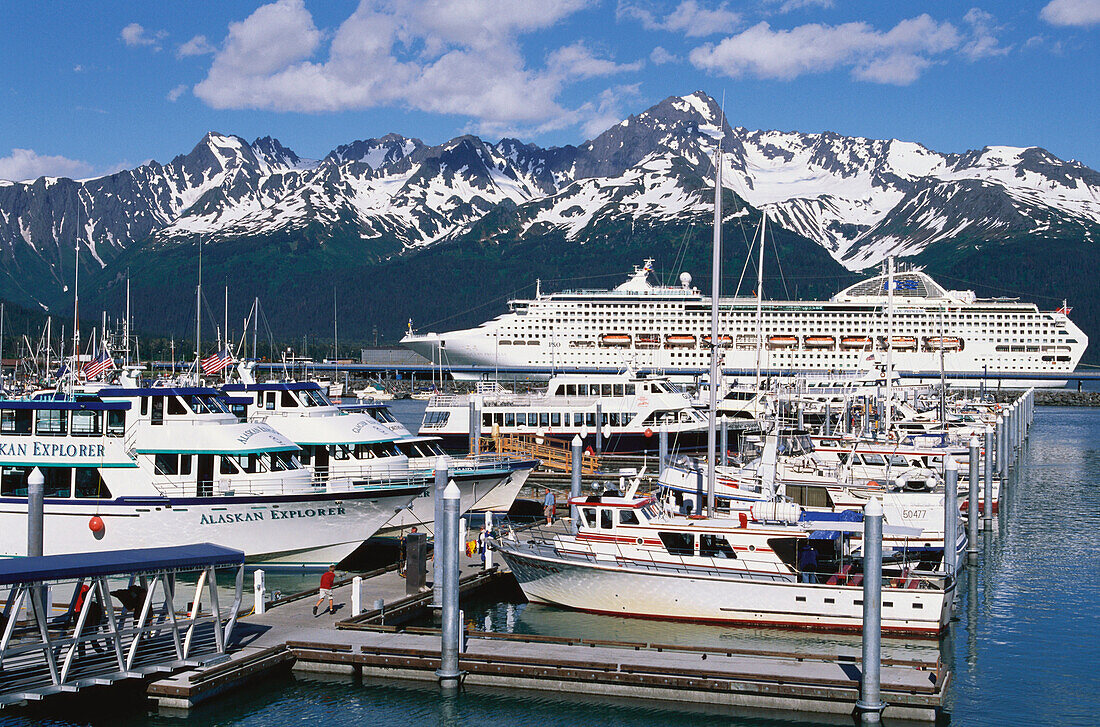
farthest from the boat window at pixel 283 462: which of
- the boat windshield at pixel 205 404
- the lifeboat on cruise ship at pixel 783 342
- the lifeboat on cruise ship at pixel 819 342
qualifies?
the lifeboat on cruise ship at pixel 819 342

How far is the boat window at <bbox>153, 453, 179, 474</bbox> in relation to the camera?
29.7m

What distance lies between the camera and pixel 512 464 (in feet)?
121

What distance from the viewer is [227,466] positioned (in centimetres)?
2995

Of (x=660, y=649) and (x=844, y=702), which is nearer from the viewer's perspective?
(x=844, y=702)

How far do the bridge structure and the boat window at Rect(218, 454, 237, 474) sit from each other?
759cm

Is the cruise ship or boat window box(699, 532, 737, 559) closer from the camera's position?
boat window box(699, 532, 737, 559)

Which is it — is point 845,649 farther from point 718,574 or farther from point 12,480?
point 12,480

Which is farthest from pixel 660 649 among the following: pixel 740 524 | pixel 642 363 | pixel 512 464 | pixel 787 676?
pixel 642 363

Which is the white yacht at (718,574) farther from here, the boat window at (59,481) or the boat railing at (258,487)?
the boat window at (59,481)

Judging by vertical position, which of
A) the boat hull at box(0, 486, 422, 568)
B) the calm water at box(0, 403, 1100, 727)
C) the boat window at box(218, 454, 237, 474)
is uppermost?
the boat window at box(218, 454, 237, 474)

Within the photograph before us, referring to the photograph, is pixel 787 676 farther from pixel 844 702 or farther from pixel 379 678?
pixel 379 678

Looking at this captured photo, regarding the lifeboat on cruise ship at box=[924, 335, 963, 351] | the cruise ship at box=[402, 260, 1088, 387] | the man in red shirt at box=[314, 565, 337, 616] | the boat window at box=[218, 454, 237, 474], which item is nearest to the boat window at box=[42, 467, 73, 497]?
the boat window at box=[218, 454, 237, 474]

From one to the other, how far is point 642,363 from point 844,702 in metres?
122

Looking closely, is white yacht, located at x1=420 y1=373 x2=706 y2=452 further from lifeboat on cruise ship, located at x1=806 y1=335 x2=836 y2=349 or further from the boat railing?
lifeboat on cruise ship, located at x1=806 y1=335 x2=836 y2=349
